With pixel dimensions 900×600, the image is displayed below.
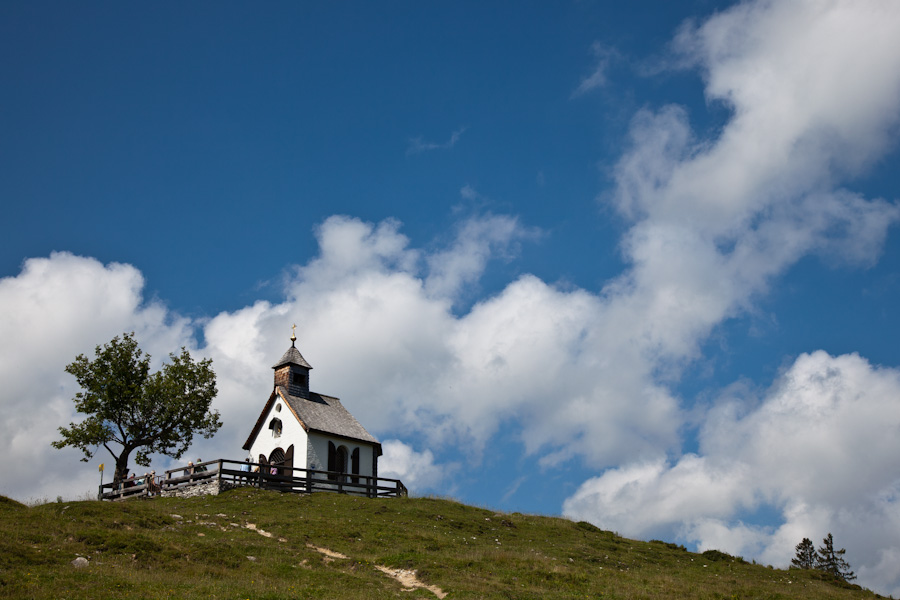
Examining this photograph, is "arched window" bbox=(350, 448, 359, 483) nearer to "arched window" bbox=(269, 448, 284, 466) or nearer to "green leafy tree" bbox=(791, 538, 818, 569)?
"arched window" bbox=(269, 448, 284, 466)

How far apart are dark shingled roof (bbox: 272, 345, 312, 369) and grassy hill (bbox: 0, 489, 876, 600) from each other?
15391 mm

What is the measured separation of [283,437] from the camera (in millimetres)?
51656

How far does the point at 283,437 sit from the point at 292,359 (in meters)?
6.30

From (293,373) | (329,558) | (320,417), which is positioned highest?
(293,373)

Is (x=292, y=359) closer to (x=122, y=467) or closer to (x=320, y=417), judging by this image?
(x=320, y=417)

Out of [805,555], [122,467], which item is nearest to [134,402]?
[122,467]

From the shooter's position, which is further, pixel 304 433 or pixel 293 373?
pixel 293 373

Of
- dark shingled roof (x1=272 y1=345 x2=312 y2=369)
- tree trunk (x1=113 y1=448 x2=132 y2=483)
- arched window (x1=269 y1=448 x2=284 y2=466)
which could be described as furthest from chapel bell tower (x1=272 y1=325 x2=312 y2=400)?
tree trunk (x1=113 y1=448 x2=132 y2=483)

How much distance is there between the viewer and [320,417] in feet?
173

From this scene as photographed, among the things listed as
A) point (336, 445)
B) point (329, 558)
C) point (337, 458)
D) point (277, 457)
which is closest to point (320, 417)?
point (336, 445)

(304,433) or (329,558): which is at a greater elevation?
(304,433)

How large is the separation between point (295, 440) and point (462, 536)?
19.5 meters

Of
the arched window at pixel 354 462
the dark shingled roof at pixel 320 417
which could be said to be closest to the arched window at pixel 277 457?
the dark shingled roof at pixel 320 417

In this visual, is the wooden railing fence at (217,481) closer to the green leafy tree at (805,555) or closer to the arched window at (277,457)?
the arched window at (277,457)
